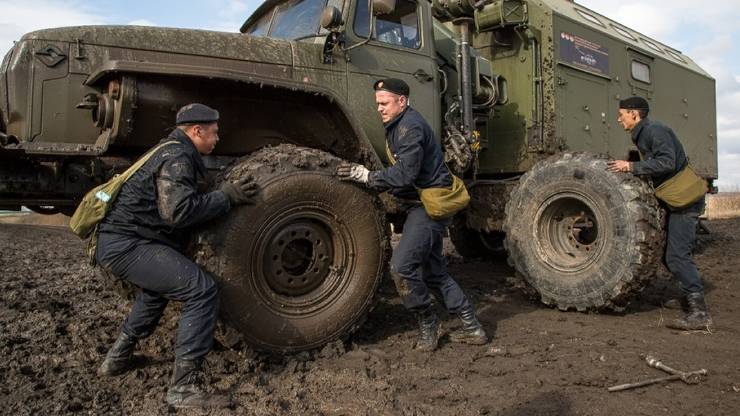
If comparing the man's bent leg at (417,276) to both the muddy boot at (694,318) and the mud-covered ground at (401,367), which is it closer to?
the mud-covered ground at (401,367)

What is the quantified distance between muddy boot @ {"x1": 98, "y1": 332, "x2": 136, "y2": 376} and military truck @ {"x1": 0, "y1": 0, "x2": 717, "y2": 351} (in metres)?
Result: 0.59

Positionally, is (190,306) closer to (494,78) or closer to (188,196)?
(188,196)

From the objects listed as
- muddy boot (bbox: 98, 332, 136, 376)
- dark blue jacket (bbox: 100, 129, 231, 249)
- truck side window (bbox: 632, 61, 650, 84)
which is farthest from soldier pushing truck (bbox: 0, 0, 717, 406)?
truck side window (bbox: 632, 61, 650, 84)

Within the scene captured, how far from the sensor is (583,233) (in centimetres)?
540

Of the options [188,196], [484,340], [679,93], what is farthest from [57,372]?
[679,93]

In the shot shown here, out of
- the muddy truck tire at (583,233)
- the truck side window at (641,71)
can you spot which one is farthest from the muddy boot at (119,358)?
the truck side window at (641,71)

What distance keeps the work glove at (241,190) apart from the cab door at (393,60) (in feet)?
4.70

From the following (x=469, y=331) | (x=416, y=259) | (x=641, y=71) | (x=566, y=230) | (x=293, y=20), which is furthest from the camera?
(x=641, y=71)

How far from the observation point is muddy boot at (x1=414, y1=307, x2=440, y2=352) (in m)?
3.93

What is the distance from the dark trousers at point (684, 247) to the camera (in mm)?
4605

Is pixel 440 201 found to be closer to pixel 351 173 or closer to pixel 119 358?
pixel 351 173

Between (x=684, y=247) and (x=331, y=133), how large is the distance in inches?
114

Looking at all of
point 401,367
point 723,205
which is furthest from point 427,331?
point 723,205

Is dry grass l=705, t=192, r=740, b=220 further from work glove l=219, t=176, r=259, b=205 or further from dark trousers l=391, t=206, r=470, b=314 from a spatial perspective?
work glove l=219, t=176, r=259, b=205
